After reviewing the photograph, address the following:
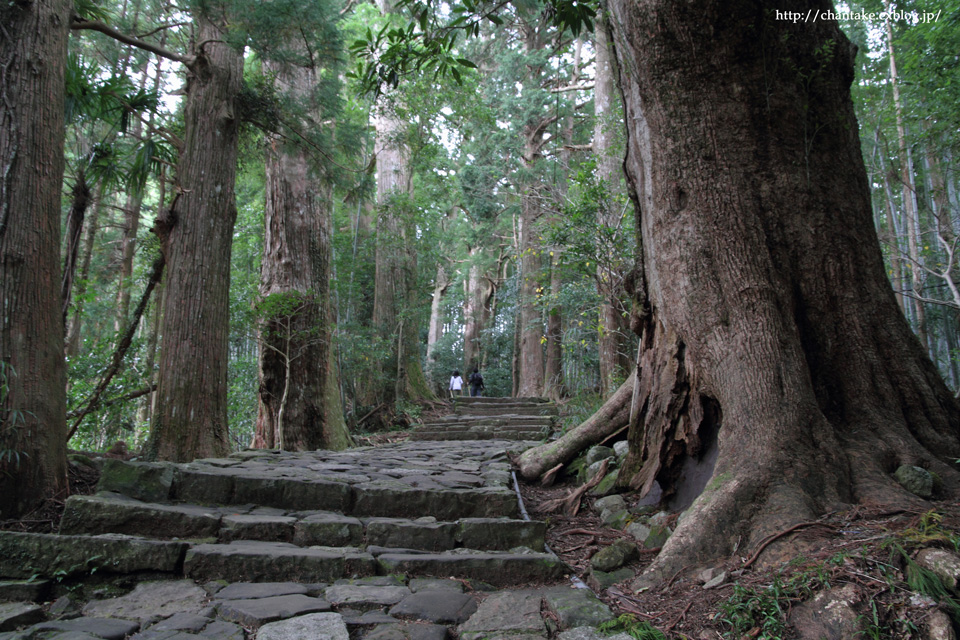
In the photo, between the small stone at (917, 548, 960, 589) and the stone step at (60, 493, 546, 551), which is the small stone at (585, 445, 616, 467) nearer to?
the stone step at (60, 493, 546, 551)

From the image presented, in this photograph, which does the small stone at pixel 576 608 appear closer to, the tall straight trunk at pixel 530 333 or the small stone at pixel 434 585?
the small stone at pixel 434 585

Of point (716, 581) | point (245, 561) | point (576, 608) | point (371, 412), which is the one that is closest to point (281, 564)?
point (245, 561)

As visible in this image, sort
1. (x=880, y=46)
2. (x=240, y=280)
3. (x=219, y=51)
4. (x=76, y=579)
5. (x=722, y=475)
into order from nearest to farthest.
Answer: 1. (x=76, y=579)
2. (x=722, y=475)
3. (x=219, y=51)
4. (x=880, y=46)
5. (x=240, y=280)

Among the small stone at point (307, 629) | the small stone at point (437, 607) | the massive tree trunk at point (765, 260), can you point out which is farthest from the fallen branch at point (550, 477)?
the small stone at point (307, 629)

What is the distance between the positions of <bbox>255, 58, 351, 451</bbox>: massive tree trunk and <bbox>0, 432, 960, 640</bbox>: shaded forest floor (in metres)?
4.79

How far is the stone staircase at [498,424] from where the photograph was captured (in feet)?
30.1

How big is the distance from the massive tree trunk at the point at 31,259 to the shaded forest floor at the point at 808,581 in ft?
1.14

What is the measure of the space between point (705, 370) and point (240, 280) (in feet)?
33.5

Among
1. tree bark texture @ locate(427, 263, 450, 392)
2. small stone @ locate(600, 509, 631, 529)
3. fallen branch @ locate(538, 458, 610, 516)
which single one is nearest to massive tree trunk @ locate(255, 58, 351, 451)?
fallen branch @ locate(538, 458, 610, 516)

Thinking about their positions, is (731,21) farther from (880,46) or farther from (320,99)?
(880,46)

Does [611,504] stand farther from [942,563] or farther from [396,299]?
[396,299]

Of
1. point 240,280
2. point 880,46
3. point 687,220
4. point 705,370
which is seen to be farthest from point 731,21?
point 240,280

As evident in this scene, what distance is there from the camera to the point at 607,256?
7258mm

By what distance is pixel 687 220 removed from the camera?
3.84m
